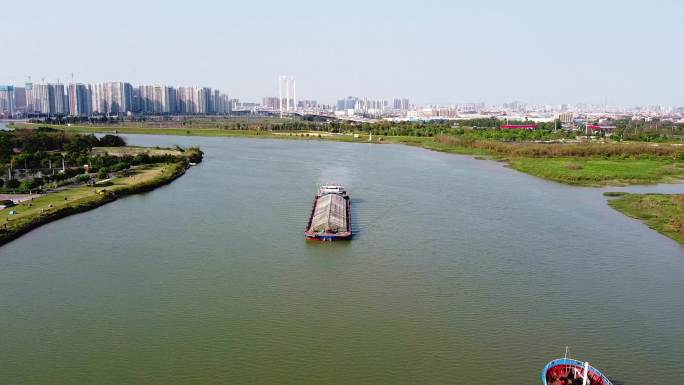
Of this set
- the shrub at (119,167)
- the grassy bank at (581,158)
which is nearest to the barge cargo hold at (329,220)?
the shrub at (119,167)

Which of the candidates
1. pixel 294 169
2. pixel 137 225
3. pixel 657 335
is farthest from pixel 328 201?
pixel 294 169

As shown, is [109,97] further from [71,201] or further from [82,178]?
[71,201]

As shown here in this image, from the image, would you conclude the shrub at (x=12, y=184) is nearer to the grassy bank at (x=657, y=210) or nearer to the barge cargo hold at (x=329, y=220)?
the barge cargo hold at (x=329, y=220)

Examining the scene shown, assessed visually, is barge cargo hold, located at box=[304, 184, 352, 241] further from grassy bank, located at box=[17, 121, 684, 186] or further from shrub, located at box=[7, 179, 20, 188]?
grassy bank, located at box=[17, 121, 684, 186]

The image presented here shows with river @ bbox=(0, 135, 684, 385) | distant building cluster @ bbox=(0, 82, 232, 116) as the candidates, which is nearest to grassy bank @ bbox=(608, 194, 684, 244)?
river @ bbox=(0, 135, 684, 385)

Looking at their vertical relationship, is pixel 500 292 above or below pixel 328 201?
below

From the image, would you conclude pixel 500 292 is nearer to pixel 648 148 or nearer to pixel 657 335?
pixel 657 335
